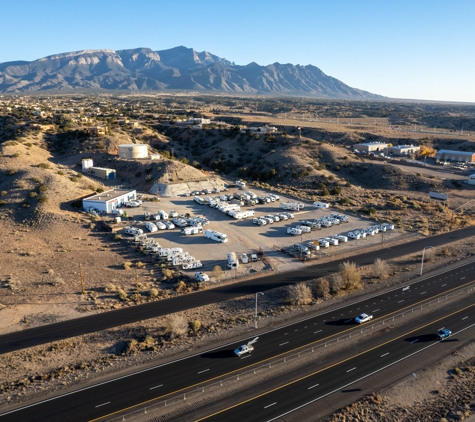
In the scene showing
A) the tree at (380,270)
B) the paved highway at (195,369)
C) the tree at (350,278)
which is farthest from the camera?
the tree at (380,270)

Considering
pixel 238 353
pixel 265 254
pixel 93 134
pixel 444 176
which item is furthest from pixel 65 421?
pixel 444 176

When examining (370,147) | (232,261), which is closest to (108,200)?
(232,261)

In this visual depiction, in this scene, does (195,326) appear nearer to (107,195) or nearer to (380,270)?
(380,270)

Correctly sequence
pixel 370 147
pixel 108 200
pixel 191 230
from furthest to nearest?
pixel 370 147 < pixel 108 200 < pixel 191 230

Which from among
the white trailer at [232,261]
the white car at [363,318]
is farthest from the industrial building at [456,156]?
the white car at [363,318]

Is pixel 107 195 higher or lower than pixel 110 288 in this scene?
higher

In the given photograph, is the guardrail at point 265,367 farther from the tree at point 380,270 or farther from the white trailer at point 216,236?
the white trailer at point 216,236

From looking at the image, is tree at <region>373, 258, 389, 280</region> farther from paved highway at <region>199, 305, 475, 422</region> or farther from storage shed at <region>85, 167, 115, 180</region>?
storage shed at <region>85, 167, 115, 180</region>
